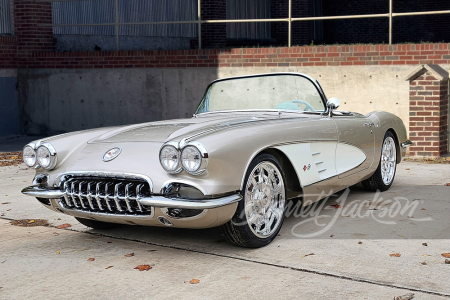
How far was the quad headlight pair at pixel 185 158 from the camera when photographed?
3.94 meters

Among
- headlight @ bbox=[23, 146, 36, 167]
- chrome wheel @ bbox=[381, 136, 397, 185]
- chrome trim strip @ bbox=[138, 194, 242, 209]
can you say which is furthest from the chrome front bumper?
chrome wheel @ bbox=[381, 136, 397, 185]

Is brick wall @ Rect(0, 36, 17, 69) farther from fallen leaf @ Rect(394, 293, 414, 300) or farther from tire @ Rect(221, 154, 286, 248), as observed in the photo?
fallen leaf @ Rect(394, 293, 414, 300)

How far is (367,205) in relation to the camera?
19.2 feet

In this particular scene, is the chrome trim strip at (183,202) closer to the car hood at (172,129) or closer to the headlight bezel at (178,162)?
the headlight bezel at (178,162)

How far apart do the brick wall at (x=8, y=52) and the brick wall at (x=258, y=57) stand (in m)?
0.34

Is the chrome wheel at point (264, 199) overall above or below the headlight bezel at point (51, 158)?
below

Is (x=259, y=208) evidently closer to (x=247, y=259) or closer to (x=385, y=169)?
(x=247, y=259)

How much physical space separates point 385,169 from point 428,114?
2.85 meters

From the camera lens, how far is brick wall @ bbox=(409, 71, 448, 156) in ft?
29.5

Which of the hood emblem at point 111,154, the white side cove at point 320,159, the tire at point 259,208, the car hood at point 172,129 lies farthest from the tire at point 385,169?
the hood emblem at point 111,154

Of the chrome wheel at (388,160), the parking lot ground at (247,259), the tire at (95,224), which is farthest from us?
the chrome wheel at (388,160)

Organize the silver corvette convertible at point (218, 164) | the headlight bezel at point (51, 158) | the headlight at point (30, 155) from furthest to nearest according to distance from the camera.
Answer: the headlight at point (30, 155) < the headlight bezel at point (51, 158) < the silver corvette convertible at point (218, 164)

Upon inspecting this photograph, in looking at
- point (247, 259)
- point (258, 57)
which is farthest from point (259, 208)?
point (258, 57)

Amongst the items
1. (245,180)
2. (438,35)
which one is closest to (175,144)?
(245,180)
